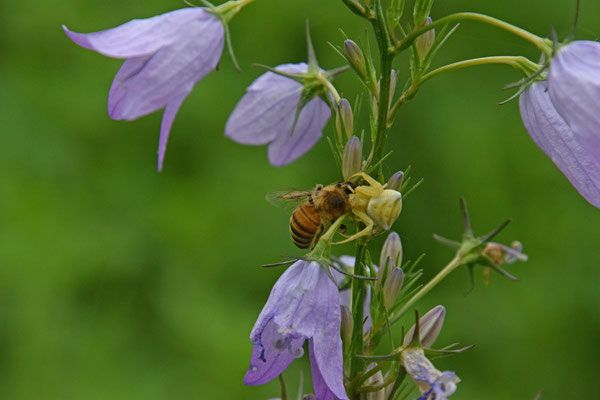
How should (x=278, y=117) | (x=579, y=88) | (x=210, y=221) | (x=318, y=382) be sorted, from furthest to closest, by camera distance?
(x=210, y=221)
(x=278, y=117)
(x=318, y=382)
(x=579, y=88)

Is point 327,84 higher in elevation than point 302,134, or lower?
higher

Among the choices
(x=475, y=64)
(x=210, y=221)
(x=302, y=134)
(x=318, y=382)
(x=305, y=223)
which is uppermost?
(x=475, y=64)

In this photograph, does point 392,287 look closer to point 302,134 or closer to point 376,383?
point 376,383

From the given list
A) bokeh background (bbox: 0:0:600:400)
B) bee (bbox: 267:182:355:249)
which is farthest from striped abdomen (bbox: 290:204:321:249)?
bokeh background (bbox: 0:0:600:400)

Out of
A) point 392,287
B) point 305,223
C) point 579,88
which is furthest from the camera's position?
point 305,223

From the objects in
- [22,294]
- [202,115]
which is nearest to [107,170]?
[202,115]

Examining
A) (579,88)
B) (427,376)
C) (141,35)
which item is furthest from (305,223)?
(579,88)

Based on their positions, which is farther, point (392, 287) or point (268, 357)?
point (392, 287)
